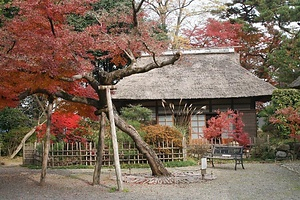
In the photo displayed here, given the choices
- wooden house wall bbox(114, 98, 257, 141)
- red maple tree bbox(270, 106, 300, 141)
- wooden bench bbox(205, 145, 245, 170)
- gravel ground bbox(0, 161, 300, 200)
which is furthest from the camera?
wooden house wall bbox(114, 98, 257, 141)

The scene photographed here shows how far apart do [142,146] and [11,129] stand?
10474mm

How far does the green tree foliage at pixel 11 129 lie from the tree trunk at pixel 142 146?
9.63m

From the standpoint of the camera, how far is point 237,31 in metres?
25.2

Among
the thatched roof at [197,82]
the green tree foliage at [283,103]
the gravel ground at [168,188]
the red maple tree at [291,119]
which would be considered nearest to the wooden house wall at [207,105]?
the thatched roof at [197,82]

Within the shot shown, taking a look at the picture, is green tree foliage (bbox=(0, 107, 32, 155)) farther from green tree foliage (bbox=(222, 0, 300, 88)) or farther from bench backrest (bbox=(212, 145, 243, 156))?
green tree foliage (bbox=(222, 0, 300, 88))

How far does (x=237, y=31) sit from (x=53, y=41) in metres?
19.7

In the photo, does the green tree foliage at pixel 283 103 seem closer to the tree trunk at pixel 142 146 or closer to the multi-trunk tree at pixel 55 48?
the tree trunk at pixel 142 146

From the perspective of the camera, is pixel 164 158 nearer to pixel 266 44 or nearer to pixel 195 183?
pixel 195 183

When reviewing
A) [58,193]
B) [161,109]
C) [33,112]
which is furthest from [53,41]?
[33,112]

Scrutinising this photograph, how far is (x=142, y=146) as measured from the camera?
9602 mm

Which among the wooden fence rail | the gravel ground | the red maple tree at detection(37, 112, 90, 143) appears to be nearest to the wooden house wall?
the red maple tree at detection(37, 112, 90, 143)

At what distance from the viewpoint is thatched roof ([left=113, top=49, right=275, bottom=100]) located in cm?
1744

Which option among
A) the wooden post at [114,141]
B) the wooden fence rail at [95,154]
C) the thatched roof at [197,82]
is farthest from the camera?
the thatched roof at [197,82]

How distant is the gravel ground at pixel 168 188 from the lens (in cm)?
726
